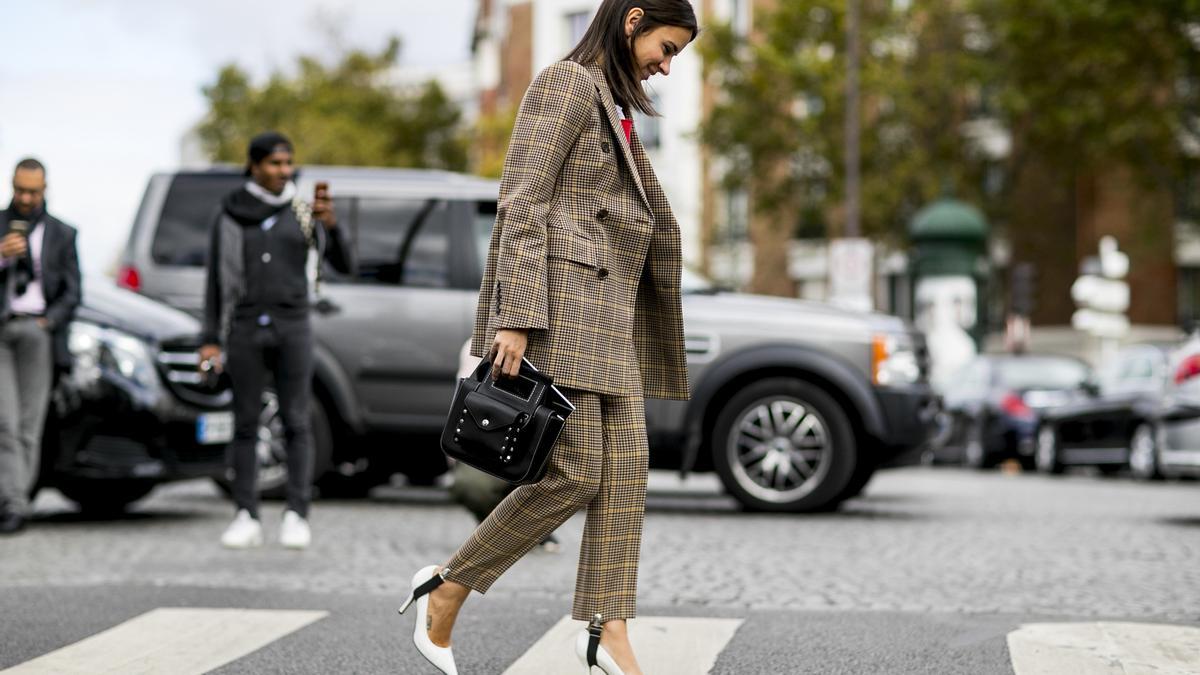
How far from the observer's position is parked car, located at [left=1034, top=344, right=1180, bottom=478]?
674 inches

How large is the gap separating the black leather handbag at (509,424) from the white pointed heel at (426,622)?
0.35 metres

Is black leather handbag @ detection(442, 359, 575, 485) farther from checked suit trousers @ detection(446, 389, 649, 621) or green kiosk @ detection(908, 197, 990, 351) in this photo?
green kiosk @ detection(908, 197, 990, 351)

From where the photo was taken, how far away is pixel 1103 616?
620 centimetres

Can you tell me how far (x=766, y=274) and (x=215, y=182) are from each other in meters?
38.6

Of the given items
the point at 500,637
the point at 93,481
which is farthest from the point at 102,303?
the point at 500,637

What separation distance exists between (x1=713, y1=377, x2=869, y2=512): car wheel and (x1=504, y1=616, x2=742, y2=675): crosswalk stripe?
4.36m

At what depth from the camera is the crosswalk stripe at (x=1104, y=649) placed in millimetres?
4934

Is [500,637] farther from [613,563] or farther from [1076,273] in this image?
[1076,273]

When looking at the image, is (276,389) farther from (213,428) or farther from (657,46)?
(657,46)

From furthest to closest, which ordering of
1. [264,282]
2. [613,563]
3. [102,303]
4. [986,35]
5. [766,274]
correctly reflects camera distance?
[766,274], [986,35], [102,303], [264,282], [613,563]

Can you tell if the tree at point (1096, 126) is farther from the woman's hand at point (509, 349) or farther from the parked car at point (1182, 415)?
the woman's hand at point (509, 349)

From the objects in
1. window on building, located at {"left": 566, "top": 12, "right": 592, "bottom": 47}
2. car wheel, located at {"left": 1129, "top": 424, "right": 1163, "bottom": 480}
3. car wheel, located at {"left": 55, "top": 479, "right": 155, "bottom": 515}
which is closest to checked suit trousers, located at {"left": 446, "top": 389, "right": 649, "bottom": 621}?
car wheel, located at {"left": 55, "top": 479, "right": 155, "bottom": 515}

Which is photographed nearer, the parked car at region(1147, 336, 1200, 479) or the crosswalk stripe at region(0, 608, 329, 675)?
the crosswalk stripe at region(0, 608, 329, 675)

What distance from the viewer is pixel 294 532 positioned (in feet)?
26.6
